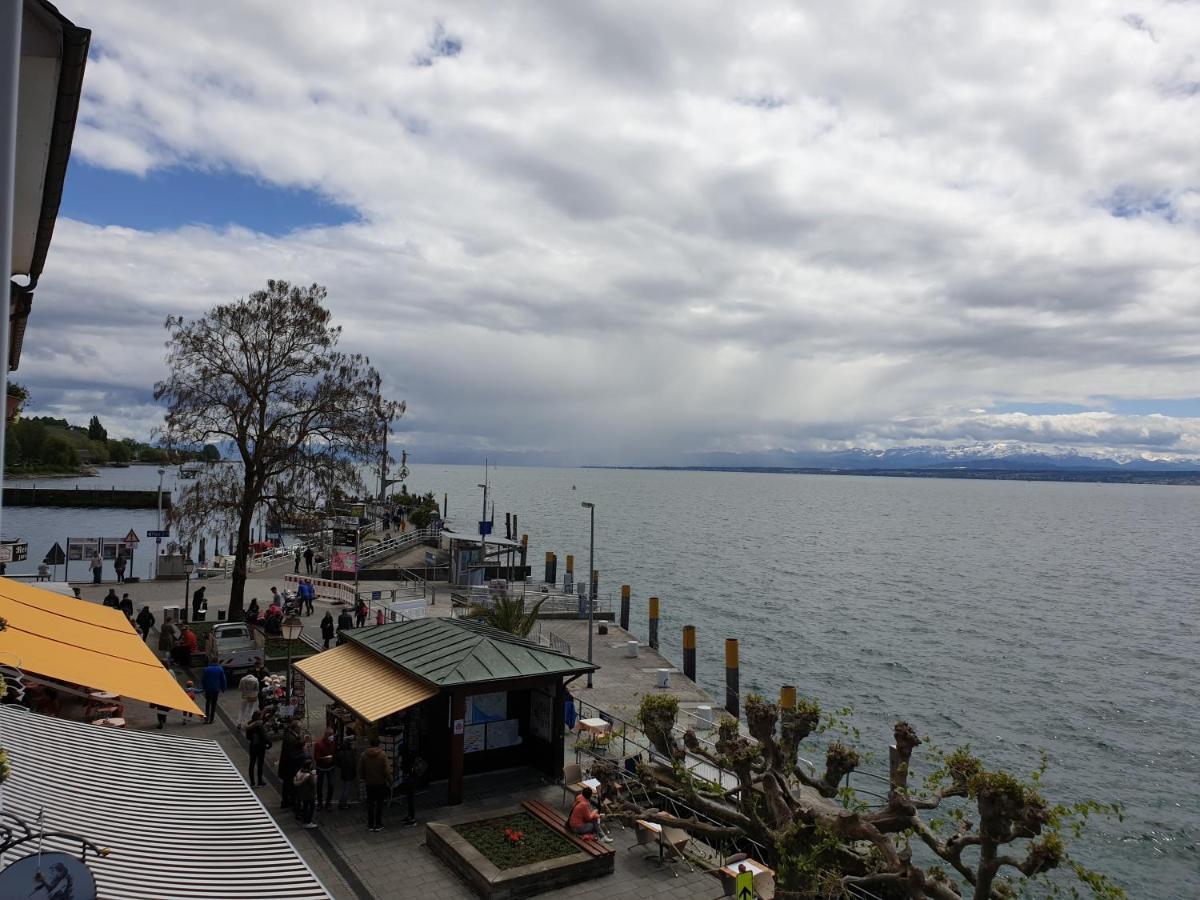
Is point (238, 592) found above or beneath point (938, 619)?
above

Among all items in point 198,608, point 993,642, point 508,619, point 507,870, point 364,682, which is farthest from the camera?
point 993,642

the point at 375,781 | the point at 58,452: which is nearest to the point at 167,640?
the point at 375,781

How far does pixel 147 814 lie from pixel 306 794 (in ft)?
19.5

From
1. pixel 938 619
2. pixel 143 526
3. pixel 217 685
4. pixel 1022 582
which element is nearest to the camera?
pixel 217 685

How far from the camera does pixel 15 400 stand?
14602 millimetres

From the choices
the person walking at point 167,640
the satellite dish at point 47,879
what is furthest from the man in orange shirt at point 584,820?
the person walking at point 167,640

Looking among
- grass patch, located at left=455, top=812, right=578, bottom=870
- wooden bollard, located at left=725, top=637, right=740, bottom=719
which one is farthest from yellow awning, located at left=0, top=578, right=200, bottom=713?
wooden bollard, located at left=725, top=637, right=740, bottom=719

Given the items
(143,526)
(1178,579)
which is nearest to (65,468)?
(143,526)

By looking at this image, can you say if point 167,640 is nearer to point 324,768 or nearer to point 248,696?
point 248,696

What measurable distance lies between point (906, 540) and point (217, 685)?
4130 inches

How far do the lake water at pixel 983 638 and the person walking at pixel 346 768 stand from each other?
17916 mm

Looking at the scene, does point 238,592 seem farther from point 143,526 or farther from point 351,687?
point 143,526

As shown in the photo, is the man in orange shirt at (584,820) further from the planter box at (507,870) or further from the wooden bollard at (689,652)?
the wooden bollard at (689,652)

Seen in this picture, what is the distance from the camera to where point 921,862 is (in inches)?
762
